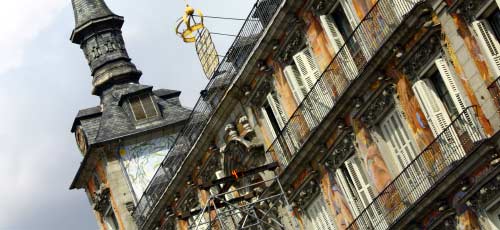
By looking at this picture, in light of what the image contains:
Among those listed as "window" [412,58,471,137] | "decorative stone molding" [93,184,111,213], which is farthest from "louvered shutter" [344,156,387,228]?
"decorative stone molding" [93,184,111,213]

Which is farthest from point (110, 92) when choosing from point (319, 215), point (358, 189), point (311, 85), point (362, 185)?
point (362, 185)

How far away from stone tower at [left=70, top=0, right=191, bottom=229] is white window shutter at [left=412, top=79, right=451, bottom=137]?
2571cm

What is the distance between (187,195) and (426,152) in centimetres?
1654

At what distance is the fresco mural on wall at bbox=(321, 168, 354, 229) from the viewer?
117 ft

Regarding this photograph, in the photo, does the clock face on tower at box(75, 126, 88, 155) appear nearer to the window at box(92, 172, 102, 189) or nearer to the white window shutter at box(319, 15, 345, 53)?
the window at box(92, 172, 102, 189)

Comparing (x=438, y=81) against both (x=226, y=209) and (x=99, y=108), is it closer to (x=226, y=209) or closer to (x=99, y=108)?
(x=226, y=209)

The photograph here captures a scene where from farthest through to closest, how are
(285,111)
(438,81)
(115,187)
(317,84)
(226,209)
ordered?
1. (115,187)
2. (226,209)
3. (285,111)
4. (317,84)
5. (438,81)

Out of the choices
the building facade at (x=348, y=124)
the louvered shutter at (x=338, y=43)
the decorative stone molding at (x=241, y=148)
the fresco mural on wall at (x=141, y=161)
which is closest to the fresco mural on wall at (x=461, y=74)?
the building facade at (x=348, y=124)

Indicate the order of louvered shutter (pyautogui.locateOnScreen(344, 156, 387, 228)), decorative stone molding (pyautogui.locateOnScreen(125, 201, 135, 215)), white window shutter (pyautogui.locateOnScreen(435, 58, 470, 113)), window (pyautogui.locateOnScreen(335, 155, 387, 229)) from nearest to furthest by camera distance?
1. white window shutter (pyautogui.locateOnScreen(435, 58, 470, 113))
2. window (pyautogui.locateOnScreen(335, 155, 387, 229))
3. louvered shutter (pyautogui.locateOnScreen(344, 156, 387, 228))
4. decorative stone molding (pyautogui.locateOnScreen(125, 201, 135, 215))

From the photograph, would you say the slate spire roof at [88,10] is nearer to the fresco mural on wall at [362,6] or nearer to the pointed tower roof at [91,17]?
the pointed tower roof at [91,17]

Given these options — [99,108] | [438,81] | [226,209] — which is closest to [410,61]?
[438,81]

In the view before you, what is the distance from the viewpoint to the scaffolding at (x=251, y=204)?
38.8 meters

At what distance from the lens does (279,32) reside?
36562 millimetres

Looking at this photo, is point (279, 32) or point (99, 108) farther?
point (99, 108)
